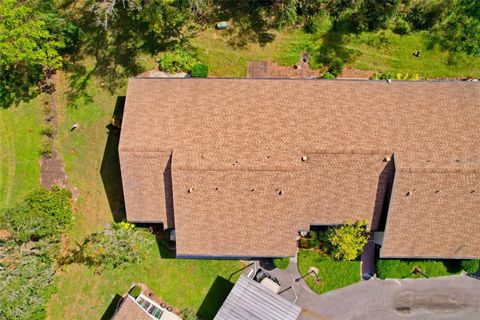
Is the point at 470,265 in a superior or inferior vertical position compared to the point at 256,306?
superior

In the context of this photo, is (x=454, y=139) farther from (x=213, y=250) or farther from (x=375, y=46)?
(x=213, y=250)

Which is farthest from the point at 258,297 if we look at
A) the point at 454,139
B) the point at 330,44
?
the point at 330,44

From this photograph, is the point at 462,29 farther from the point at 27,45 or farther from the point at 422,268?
the point at 27,45

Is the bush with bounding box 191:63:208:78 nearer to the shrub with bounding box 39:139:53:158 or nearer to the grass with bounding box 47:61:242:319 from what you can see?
the grass with bounding box 47:61:242:319

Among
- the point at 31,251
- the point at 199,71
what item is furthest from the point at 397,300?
the point at 31,251

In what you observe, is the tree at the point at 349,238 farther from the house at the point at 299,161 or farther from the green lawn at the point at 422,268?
the green lawn at the point at 422,268

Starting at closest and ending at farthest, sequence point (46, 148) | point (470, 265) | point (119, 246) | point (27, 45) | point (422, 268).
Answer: point (27, 45), point (119, 246), point (470, 265), point (422, 268), point (46, 148)
